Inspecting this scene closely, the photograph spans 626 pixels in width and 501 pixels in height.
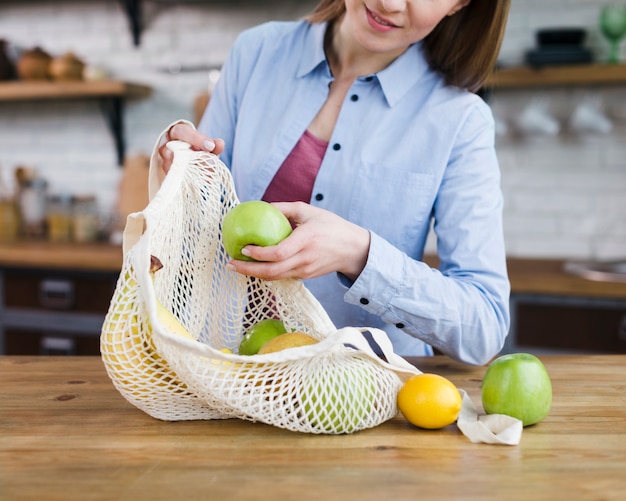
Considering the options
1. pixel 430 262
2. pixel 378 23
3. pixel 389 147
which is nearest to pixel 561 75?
pixel 430 262

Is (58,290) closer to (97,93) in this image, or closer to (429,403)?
(97,93)

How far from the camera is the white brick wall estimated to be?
2.98 m

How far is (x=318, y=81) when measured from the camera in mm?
1543

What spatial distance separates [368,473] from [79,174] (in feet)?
10.3

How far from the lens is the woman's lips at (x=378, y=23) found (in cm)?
129

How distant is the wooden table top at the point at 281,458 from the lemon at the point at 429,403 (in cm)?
2

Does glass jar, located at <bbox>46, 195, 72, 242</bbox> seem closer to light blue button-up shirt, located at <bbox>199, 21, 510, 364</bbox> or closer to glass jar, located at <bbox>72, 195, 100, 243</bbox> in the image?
glass jar, located at <bbox>72, 195, 100, 243</bbox>

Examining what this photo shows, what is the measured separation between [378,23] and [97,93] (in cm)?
229

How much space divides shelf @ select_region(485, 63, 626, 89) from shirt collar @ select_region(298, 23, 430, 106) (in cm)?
124

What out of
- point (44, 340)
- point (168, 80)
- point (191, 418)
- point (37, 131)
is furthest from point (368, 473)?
point (37, 131)

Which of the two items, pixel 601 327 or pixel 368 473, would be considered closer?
pixel 368 473

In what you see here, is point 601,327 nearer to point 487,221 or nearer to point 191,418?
point 487,221

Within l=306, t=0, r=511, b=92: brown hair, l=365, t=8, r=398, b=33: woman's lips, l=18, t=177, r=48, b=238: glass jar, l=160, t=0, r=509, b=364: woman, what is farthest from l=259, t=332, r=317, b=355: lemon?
l=18, t=177, r=48, b=238: glass jar

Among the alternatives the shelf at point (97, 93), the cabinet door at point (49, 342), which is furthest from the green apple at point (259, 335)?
the shelf at point (97, 93)
